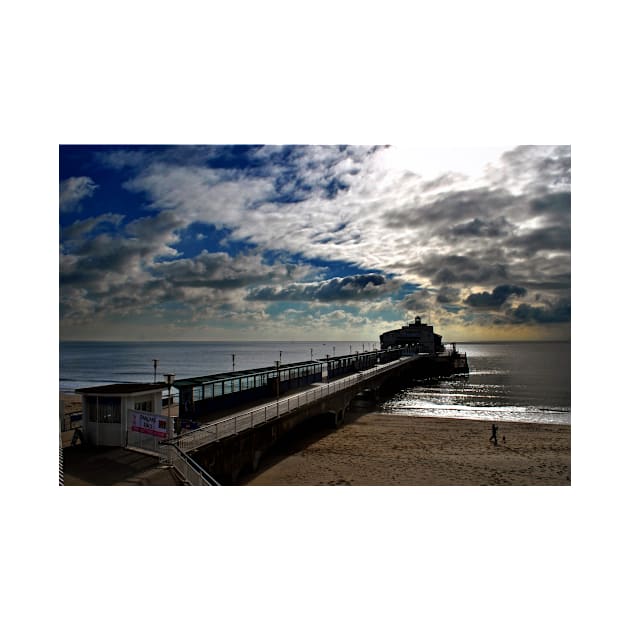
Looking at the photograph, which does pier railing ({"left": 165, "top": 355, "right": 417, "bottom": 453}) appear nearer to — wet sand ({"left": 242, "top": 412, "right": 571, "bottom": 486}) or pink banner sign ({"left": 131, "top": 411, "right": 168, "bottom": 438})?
pink banner sign ({"left": 131, "top": 411, "right": 168, "bottom": 438})

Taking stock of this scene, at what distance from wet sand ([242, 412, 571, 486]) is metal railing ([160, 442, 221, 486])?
253 centimetres

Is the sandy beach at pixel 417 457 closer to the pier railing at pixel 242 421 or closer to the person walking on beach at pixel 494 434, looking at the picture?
the person walking on beach at pixel 494 434

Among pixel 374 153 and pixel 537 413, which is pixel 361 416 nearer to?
pixel 537 413

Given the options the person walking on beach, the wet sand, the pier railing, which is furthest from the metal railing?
the person walking on beach

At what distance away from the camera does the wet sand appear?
12.7m

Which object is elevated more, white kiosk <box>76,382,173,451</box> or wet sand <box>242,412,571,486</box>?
white kiosk <box>76,382,173,451</box>

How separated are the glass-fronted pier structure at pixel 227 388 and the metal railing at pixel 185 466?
4.00 metres

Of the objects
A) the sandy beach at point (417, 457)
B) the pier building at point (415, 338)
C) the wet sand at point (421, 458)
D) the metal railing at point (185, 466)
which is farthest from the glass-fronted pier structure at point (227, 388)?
the pier building at point (415, 338)

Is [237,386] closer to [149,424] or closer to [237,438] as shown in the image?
[237,438]

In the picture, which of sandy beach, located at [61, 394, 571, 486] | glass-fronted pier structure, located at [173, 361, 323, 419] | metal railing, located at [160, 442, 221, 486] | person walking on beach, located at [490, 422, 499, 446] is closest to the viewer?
metal railing, located at [160, 442, 221, 486]

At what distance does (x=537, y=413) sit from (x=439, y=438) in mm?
13342

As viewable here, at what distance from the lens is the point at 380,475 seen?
1314 cm

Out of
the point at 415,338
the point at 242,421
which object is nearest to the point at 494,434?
the point at 242,421

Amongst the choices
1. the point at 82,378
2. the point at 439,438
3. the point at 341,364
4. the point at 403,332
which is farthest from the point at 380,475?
the point at 403,332
